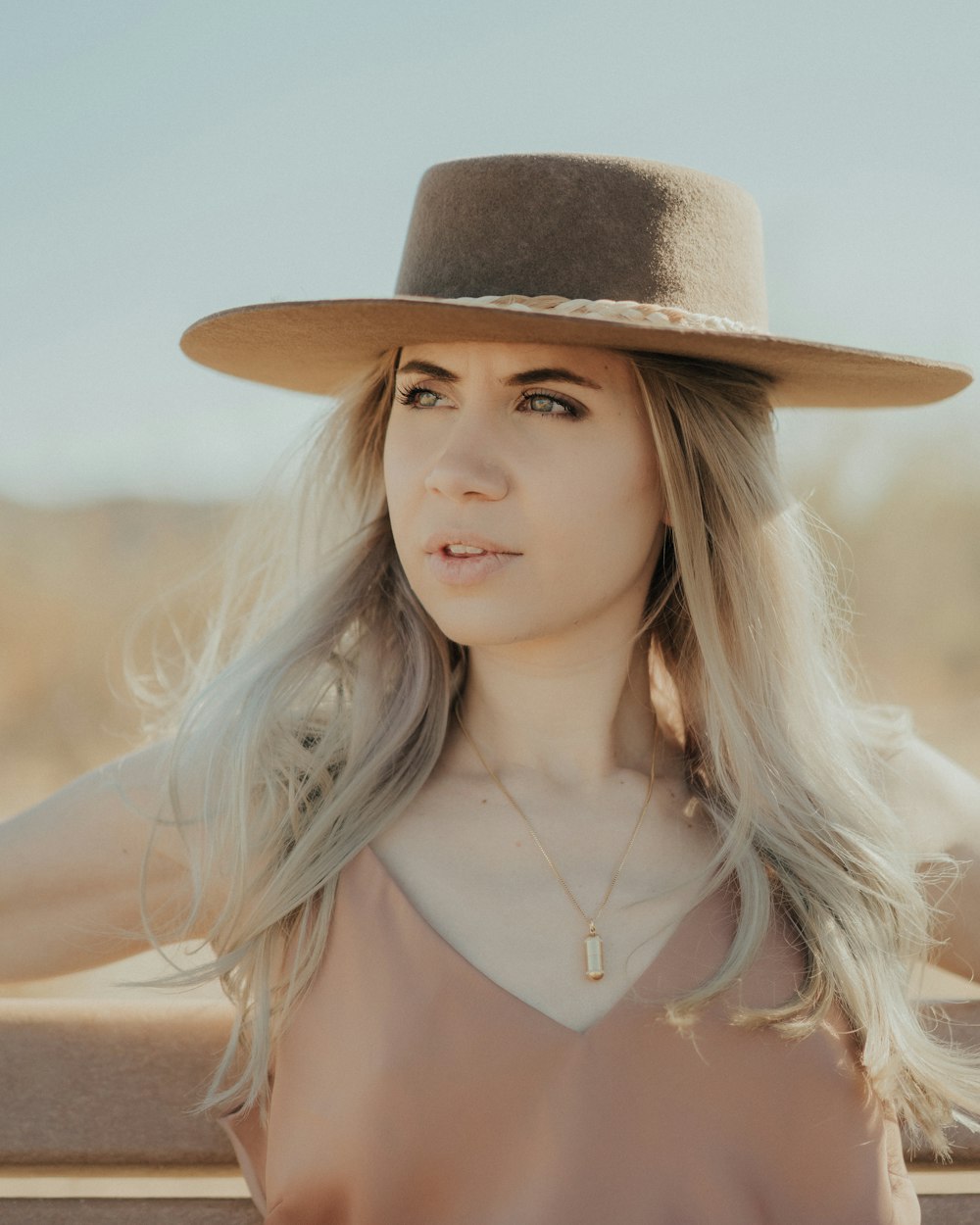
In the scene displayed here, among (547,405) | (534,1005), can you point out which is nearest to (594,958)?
(534,1005)

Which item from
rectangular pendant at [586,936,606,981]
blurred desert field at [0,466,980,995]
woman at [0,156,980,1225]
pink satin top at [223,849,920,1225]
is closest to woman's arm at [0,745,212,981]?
woman at [0,156,980,1225]

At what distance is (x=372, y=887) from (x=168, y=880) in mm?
327

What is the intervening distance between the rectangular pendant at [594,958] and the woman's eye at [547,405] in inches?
30.1

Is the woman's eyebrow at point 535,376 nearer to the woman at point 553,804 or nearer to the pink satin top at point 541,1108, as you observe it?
the woman at point 553,804

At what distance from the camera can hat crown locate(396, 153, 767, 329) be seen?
6.66 feet

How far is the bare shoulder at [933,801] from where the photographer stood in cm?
240

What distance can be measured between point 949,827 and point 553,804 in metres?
0.69

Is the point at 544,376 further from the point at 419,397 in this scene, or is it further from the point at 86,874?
the point at 86,874

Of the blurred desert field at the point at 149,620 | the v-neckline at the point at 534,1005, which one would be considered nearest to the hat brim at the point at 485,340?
the v-neckline at the point at 534,1005

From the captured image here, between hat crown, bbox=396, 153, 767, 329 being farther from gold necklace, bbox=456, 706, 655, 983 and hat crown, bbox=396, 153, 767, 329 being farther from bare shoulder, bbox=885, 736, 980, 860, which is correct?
bare shoulder, bbox=885, 736, 980, 860

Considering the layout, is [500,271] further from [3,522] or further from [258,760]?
[3,522]

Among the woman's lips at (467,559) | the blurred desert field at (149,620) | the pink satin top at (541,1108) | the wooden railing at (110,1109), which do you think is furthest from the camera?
the blurred desert field at (149,620)

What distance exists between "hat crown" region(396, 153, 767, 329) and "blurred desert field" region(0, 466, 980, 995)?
915 cm

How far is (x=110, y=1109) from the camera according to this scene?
2.14m
